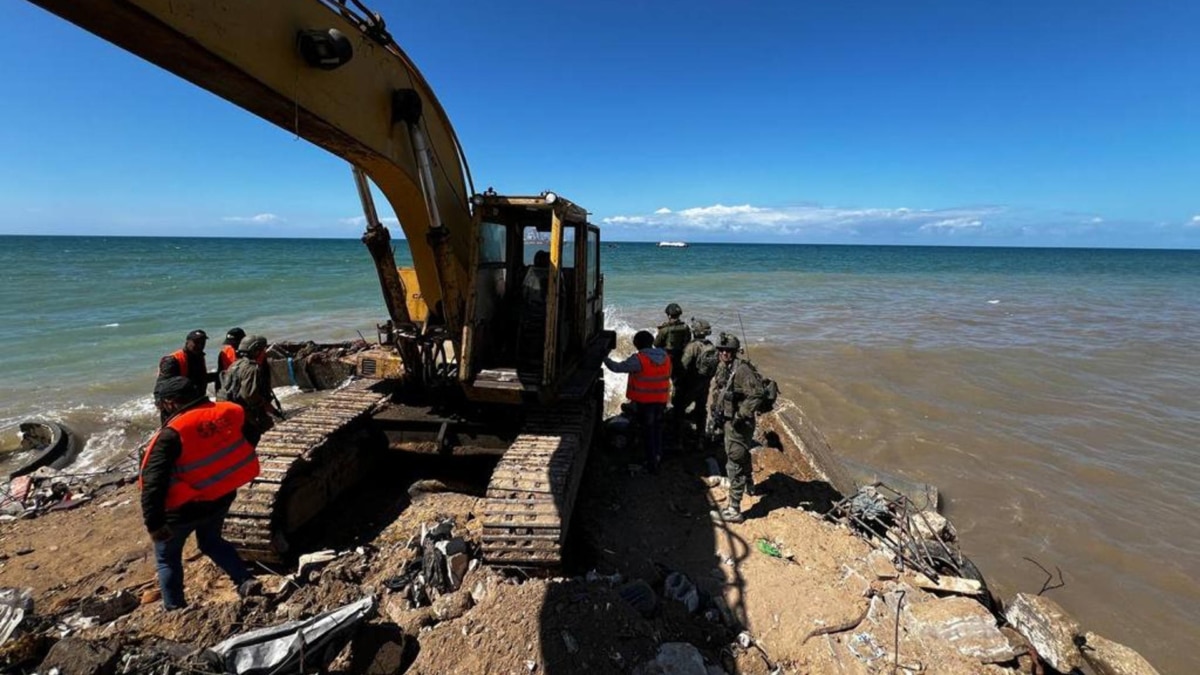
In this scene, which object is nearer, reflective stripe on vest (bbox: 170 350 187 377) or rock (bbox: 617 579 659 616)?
rock (bbox: 617 579 659 616)

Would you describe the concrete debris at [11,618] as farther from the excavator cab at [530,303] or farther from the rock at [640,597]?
the rock at [640,597]

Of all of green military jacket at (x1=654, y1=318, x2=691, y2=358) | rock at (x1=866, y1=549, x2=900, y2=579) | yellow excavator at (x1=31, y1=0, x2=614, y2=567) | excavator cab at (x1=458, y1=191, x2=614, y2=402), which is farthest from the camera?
green military jacket at (x1=654, y1=318, x2=691, y2=358)

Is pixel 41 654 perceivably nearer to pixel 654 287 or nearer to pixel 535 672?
pixel 535 672

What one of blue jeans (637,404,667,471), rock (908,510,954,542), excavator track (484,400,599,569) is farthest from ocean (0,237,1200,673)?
excavator track (484,400,599,569)

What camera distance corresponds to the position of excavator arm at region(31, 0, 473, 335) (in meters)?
2.31

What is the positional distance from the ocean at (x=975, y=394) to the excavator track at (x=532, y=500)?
14.8ft

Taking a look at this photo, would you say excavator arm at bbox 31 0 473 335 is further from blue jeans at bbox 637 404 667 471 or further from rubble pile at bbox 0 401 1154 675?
blue jeans at bbox 637 404 667 471

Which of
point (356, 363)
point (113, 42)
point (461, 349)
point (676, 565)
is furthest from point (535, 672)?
point (356, 363)

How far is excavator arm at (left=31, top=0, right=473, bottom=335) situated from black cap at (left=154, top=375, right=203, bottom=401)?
182 cm

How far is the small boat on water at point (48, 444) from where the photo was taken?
24.5 feet

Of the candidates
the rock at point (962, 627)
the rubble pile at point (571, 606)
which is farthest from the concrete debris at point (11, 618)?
the rock at point (962, 627)

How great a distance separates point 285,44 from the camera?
9.59 ft

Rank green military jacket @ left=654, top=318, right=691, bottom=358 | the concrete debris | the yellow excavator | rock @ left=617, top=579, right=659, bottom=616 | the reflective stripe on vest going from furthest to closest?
1. green military jacket @ left=654, top=318, right=691, bottom=358
2. the reflective stripe on vest
3. rock @ left=617, top=579, right=659, bottom=616
4. the concrete debris
5. the yellow excavator

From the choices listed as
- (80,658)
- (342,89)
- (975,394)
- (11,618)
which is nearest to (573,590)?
(80,658)
